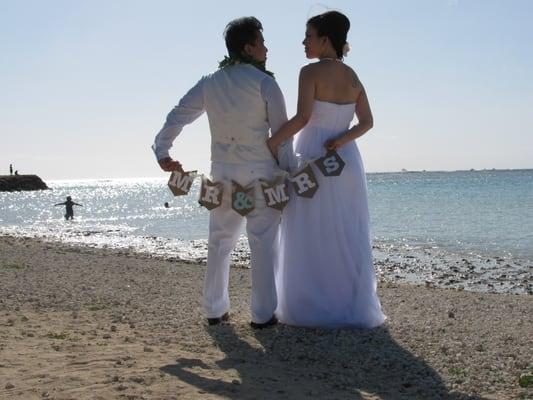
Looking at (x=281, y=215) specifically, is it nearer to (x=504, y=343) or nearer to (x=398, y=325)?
(x=398, y=325)

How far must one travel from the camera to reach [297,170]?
17.5 feet

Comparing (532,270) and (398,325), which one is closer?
(398,325)

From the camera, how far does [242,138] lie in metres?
5.31

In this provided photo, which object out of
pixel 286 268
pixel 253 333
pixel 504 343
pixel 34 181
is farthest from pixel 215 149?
pixel 34 181

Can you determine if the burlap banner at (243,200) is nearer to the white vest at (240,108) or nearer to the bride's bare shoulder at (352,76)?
the white vest at (240,108)

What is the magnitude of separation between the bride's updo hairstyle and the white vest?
0.61 metres

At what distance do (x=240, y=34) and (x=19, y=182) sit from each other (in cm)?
9626

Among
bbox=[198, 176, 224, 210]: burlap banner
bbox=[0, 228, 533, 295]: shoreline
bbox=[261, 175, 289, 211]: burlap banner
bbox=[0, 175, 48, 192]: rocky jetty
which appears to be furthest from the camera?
bbox=[0, 175, 48, 192]: rocky jetty

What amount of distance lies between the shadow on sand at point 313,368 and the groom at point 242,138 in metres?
0.44

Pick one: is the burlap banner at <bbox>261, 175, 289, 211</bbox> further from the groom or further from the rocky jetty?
the rocky jetty

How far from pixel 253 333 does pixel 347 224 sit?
1.19m

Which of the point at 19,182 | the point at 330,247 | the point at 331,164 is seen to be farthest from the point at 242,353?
the point at 19,182

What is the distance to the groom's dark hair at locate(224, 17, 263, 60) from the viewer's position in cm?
525

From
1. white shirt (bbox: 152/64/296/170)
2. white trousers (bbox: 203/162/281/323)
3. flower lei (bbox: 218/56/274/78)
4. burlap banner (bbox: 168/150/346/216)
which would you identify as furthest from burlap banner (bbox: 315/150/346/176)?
flower lei (bbox: 218/56/274/78)
